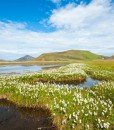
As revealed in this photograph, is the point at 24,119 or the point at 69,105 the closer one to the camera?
the point at 69,105

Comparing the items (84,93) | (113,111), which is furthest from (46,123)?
(84,93)

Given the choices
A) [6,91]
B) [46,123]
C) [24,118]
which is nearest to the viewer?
[46,123]

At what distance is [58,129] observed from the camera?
40.0ft

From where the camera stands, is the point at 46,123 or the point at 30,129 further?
the point at 46,123

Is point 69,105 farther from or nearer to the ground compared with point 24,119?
farther from the ground

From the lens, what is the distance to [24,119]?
14477 mm

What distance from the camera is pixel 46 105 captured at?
15844mm

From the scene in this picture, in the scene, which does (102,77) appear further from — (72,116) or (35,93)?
(72,116)

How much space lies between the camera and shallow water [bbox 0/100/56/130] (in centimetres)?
1298

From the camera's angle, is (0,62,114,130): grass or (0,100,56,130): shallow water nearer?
(0,62,114,130): grass

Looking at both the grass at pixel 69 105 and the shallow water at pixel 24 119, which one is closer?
the grass at pixel 69 105

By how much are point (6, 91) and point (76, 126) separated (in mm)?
8963

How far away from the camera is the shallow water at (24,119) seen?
12984mm

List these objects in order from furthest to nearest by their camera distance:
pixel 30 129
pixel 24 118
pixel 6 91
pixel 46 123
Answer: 1. pixel 6 91
2. pixel 24 118
3. pixel 46 123
4. pixel 30 129
